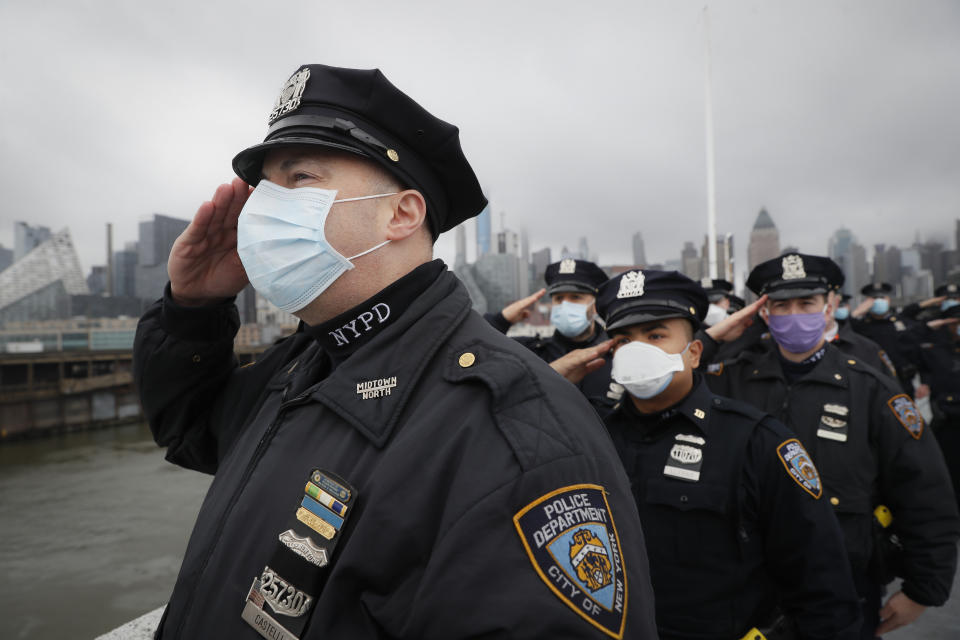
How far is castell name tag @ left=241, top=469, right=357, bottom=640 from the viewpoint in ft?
3.87

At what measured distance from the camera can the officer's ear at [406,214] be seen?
1.62 metres

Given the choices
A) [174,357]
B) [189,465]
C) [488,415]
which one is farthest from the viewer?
[189,465]

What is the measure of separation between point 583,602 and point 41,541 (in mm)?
21168

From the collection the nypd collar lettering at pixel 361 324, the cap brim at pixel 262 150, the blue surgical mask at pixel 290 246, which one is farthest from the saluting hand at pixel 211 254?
the nypd collar lettering at pixel 361 324

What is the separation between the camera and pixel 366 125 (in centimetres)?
158

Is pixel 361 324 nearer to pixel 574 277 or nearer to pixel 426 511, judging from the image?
pixel 426 511

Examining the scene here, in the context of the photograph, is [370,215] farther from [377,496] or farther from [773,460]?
[773,460]

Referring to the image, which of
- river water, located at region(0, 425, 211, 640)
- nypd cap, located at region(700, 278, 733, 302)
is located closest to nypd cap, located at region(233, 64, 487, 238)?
nypd cap, located at region(700, 278, 733, 302)

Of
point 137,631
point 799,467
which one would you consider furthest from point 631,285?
point 137,631

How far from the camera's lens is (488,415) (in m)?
1.23

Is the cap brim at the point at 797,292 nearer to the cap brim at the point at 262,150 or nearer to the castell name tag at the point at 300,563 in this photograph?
the cap brim at the point at 262,150

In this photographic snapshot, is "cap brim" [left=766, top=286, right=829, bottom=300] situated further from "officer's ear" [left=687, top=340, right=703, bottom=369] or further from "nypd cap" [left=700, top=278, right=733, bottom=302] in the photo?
"nypd cap" [left=700, top=278, right=733, bottom=302]

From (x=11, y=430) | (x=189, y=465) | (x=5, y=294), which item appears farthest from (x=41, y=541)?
(x=5, y=294)

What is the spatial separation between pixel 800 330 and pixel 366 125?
3389mm
